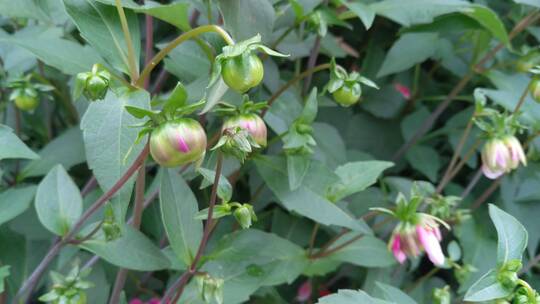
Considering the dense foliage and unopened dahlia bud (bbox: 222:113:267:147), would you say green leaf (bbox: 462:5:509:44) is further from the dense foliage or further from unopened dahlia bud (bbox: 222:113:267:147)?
unopened dahlia bud (bbox: 222:113:267:147)

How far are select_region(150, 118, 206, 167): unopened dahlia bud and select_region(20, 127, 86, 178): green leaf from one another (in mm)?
480

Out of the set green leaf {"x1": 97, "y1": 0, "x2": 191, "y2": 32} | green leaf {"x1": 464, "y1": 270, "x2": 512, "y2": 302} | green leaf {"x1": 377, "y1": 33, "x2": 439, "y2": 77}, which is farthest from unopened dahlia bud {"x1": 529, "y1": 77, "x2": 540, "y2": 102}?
green leaf {"x1": 97, "y1": 0, "x2": 191, "y2": 32}

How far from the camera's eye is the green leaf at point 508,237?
2.50 feet

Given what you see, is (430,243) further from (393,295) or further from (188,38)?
(188,38)

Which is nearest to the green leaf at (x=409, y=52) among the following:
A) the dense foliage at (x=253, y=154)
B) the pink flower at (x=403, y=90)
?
the dense foliage at (x=253, y=154)

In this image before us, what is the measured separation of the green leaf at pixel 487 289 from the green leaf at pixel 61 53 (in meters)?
0.62

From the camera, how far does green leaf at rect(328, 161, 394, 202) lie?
974mm

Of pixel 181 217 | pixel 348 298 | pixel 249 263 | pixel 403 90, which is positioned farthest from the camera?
pixel 403 90

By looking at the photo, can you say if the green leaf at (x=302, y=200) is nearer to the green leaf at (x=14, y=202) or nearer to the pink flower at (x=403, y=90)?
the green leaf at (x=14, y=202)

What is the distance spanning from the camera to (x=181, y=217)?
0.84m

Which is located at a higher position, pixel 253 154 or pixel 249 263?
pixel 253 154

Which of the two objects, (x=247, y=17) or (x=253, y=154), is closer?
(x=247, y=17)

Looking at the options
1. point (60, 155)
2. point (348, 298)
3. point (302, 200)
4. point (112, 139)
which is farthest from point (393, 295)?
point (60, 155)

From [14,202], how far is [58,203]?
0.26 feet
